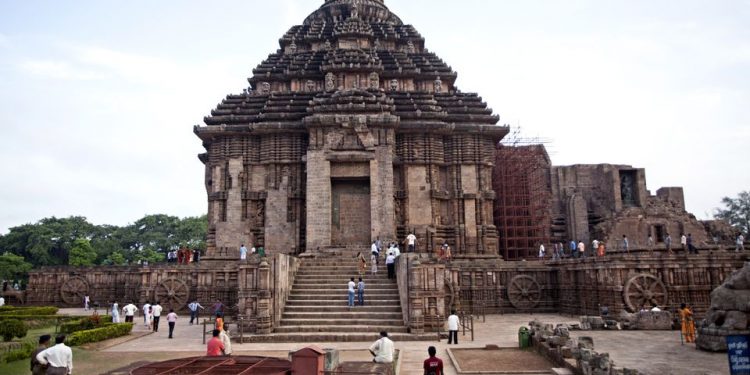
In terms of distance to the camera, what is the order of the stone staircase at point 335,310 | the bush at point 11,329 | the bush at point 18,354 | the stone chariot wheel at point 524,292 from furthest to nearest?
1. the stone chariot wheel at point 524,292
2. the stone staircase at point 335,310
3. the bush at point 11,329
4. the bush at point 18,354

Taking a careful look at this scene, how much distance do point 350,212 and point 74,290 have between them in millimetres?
14337

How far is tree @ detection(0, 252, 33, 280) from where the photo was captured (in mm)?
46625

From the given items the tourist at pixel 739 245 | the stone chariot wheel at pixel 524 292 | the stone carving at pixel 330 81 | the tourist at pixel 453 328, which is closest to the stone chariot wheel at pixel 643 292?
the stone chariot wheel at pixel 524 292

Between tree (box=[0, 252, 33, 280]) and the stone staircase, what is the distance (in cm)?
3746

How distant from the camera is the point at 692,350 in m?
14.2

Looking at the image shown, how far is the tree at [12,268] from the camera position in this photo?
46625 mm

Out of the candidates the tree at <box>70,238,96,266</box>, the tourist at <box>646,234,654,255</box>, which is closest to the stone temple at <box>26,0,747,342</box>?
the tourist at <box>646,234,654,255</box>

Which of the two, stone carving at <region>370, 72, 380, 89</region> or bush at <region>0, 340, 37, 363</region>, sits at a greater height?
stone carving at <region>370, 72, 380, 89</region>

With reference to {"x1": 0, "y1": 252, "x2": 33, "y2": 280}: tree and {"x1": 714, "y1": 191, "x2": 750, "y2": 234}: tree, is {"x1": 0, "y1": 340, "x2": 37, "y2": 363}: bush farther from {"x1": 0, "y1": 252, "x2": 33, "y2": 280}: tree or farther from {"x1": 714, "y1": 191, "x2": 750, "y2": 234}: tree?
{"x1": 714, "y1": 191, "x2": 750, "y2": 234}: tree

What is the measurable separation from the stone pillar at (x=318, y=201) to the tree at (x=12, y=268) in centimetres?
3278

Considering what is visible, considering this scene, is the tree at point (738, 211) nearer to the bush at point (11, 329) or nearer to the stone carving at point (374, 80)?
the stone carving at point (374, 80)

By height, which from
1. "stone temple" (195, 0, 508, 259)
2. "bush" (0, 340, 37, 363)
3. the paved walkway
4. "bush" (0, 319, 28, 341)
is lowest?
the paved walkway

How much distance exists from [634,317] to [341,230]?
48.6 feet

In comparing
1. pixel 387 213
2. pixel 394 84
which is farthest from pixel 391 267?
pixel 394 84
